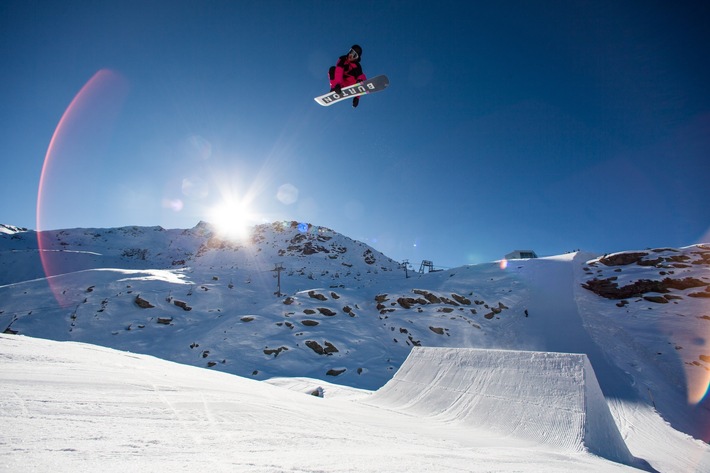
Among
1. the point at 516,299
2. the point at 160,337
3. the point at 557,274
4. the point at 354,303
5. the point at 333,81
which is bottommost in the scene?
the point at 160,337

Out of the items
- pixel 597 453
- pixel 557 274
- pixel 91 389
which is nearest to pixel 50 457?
pixel 91 389

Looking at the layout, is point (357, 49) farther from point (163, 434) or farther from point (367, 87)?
point (163, 434)

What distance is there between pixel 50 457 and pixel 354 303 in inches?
1195

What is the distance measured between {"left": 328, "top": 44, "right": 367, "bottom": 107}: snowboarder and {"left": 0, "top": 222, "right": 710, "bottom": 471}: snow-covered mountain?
9.85 meters

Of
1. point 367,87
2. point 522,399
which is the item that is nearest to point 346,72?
point 367,87

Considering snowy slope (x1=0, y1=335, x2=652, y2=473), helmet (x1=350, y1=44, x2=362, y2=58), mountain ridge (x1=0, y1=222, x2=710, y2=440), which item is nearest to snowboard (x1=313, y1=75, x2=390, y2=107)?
helmet (x1=350, y1=44, x2=362, y2=58)

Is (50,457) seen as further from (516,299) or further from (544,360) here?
(516,299)

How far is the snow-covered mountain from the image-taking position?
15.7 meters

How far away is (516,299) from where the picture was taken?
101 ft

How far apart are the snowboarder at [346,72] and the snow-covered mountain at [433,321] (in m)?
9.85

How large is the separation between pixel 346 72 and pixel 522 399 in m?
10.4

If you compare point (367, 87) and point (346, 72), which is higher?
point (367, 87)

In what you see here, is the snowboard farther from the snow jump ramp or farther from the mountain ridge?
the mountain ridge

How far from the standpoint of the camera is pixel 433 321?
28.4m
